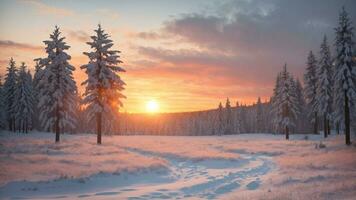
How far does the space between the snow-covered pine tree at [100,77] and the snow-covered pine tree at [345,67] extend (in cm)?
2537

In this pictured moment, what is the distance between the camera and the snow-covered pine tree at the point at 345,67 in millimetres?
39875

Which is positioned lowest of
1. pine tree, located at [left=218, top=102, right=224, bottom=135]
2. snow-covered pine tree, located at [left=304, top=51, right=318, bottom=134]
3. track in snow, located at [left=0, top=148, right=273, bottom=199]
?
track in snow, located at [left=0, top=148, right=273, bottom=199]

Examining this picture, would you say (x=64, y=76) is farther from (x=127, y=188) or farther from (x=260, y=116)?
(x=260, y=116)

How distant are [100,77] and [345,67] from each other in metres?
28.0

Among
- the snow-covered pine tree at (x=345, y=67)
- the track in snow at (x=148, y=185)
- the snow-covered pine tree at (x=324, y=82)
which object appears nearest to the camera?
the track in snow at (x=148, y=185)

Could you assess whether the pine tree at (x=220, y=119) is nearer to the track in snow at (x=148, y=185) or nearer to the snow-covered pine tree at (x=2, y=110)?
the snow-covered pine tree at (x=2, y=110)

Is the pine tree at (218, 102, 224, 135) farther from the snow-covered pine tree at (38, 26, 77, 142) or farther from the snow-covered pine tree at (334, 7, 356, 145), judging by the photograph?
the snow-covered pine tree at (38, 26, 77, 142)

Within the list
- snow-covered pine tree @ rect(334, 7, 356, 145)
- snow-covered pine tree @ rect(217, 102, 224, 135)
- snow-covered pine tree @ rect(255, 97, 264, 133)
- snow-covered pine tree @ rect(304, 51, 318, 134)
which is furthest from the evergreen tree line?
snow-covered pine tree @ rect(255, 97, 264, 133)

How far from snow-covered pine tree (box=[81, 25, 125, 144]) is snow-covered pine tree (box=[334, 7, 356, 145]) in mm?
25368

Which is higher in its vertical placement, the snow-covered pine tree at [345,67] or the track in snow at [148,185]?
the snow-covered pine tree at [345,67]

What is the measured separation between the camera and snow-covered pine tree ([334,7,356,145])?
131 feet

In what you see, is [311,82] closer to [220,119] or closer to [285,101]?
[285,101]

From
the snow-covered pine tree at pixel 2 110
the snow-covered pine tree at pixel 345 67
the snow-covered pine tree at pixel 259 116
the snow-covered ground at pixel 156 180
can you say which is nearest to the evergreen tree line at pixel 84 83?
the snow-covered ground at pixel 156 180

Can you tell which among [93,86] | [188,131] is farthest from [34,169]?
[188,131]
